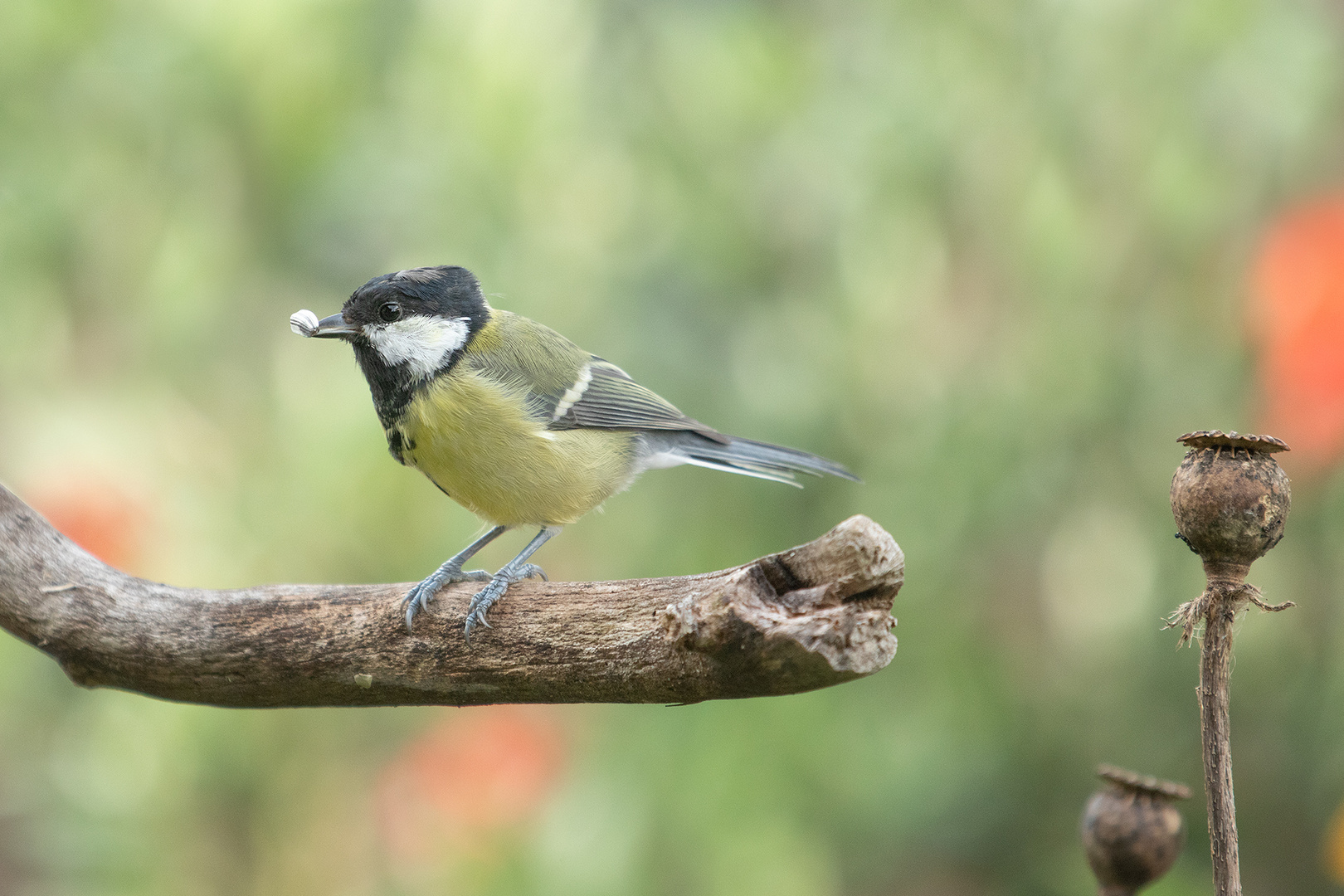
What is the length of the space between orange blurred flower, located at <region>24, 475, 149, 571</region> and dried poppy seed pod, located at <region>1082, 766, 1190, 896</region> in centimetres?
129

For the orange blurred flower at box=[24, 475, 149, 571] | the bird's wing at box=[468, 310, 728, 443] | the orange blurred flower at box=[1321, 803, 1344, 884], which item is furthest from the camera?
the orange blurred flower at box=[24, 475, 149, 571]

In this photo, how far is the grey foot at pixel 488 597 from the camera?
80 centimetres

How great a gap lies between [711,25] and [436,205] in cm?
55

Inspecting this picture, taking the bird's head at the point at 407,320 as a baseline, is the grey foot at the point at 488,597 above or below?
below

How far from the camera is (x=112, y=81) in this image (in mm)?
1614

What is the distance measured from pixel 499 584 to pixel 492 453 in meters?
0.17

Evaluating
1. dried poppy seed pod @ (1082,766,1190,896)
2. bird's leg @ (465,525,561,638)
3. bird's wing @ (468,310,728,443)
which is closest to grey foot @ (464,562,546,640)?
bird's leg @ (465,525,561,638)

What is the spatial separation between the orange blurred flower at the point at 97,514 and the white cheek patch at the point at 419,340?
0.68 m

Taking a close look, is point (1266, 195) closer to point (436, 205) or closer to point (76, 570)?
point (436, 205)

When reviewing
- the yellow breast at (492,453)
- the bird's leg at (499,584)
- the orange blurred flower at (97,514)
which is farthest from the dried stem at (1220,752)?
the orange blurred flower at (97,514)

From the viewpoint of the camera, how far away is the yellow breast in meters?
0.99

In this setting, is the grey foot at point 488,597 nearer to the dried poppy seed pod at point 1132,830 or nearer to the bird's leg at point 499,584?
the bird's leg at point 499,584

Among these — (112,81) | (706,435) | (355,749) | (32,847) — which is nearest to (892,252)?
(706,435)

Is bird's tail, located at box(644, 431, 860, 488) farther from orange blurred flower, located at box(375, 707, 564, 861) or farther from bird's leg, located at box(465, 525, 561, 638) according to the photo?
orange blurred flower, located at box(375, 707, 564, 861)
